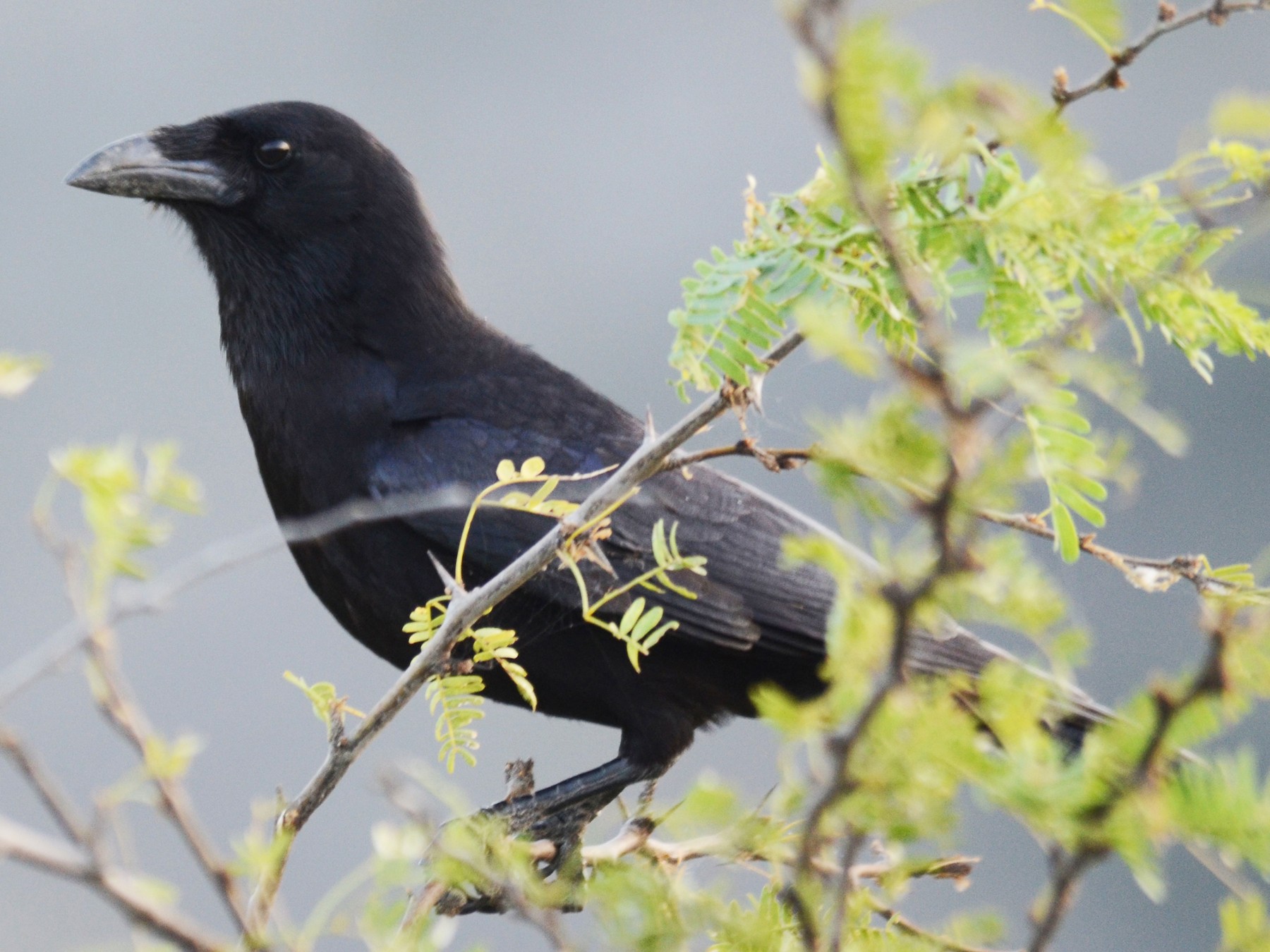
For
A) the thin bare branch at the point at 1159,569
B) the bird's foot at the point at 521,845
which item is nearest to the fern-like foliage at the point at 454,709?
→ the bird's foot at the point at 521,845

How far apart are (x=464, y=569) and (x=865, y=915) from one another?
1.53 m

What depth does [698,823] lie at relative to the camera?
41.8 inches

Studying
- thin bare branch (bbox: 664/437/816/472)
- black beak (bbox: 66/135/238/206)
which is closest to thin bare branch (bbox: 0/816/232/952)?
thin bare branch (bbox: 664/437/816/472)

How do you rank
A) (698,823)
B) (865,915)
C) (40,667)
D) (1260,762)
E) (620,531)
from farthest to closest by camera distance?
(1260,762) < (620,531) < (865,915) < (698,823) < (40,667)

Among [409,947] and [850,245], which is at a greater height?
[850,245]

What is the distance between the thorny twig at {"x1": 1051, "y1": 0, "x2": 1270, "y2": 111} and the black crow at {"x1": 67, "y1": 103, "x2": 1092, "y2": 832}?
1.68 metres

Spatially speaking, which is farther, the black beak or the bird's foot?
the black beak

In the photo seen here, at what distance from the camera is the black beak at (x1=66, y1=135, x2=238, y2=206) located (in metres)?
3.10

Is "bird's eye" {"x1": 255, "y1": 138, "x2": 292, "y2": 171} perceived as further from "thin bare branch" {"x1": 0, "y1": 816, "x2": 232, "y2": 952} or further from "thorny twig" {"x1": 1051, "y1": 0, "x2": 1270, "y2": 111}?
"thin bare branch" {"x1": 0, "y1": 816, "x2": 232, "y2": 952}

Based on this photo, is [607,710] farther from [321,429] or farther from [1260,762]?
[1260,762]

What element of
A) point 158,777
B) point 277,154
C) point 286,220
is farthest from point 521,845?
point 277,154

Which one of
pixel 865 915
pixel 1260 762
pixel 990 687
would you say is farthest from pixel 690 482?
pixel 1260 762

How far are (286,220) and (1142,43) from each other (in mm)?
2440

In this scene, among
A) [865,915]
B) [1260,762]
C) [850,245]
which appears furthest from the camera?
[1260,762]
